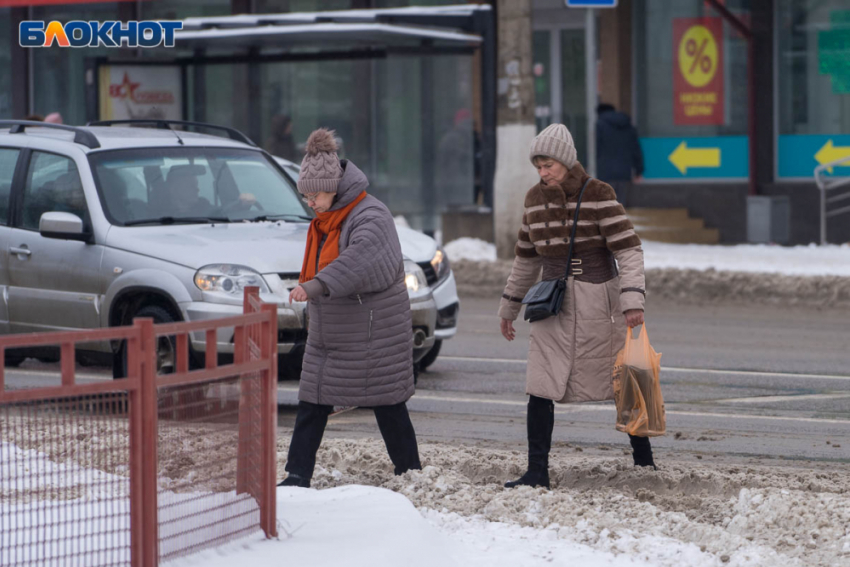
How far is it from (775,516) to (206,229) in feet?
14.4

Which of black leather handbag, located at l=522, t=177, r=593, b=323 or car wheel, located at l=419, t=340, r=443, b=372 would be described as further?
car wheel, located at l=419, t=340, r=443, b=372

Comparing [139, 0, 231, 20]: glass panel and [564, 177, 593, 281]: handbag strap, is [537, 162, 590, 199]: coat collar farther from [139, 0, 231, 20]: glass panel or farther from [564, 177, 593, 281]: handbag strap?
[139, 0, 231, 20]: glass panel

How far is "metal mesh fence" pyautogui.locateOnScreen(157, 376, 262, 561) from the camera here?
436cm

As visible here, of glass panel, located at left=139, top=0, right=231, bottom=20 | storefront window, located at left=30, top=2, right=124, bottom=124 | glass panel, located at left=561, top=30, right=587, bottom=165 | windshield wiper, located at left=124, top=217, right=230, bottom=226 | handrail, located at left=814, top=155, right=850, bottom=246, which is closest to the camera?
windshield wiper, located at left=124, top=217, right=230, bottom=226

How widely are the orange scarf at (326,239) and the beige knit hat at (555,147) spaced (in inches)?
31.9

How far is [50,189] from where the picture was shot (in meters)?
8.82

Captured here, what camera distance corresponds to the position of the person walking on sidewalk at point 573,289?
591cm

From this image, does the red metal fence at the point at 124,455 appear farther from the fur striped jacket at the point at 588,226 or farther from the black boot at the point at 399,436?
the fur striped jacket at the point at 588,226

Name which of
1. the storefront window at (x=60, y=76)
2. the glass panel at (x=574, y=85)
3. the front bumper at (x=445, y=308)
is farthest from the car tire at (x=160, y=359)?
the storefront window at (x=60, y=76)

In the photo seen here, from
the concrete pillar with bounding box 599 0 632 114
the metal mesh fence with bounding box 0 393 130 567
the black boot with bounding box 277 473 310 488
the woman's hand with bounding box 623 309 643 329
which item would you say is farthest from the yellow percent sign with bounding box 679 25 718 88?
the metal mesh fence with bounding box 0 393 130 567

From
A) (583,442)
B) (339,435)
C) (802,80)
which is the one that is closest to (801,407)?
(583,442)

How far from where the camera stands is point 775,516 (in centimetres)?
529

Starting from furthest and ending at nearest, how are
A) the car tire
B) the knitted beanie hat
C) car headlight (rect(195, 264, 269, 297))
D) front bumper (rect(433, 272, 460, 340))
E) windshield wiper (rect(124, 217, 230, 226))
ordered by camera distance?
1. front bumper (rect(433, 272, 460, 340))
2. windshield wiper (rect(124, 217, 230, 226))
3. car headlight (rect(195, 264, 269, 297))
4. the knitted beanie hat
5. the car tire

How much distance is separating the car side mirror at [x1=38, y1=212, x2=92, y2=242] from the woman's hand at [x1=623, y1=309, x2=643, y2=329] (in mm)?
3836
